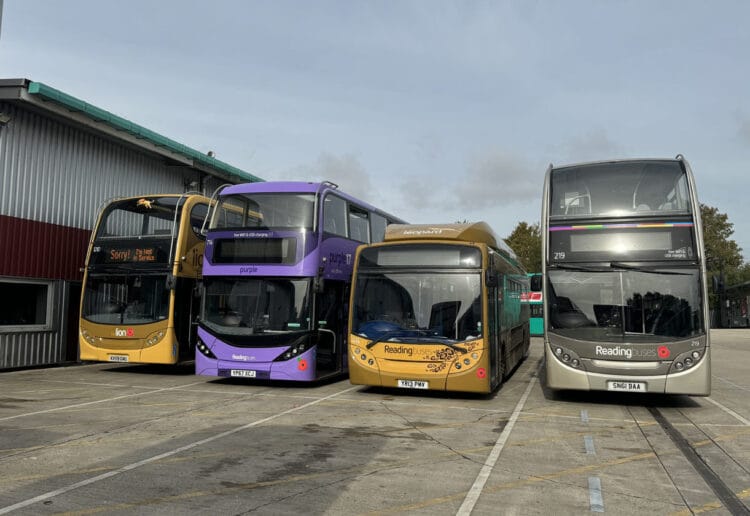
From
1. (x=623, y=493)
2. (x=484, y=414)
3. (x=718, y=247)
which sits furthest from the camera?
(x=718, y=247)

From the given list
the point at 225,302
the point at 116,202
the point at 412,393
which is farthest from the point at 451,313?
the point at 116,202

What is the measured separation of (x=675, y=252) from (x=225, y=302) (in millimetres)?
8433

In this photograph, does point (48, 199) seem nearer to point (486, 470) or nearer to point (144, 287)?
point (144, 287)

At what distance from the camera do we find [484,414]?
973cm

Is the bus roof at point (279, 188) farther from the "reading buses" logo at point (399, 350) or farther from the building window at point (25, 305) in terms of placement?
the building window at point (25, 305)

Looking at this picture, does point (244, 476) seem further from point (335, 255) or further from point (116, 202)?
point (116, 202)

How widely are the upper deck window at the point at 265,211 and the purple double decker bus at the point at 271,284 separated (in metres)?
0.02

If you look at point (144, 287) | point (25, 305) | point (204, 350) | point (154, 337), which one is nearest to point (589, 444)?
point (204, 350)

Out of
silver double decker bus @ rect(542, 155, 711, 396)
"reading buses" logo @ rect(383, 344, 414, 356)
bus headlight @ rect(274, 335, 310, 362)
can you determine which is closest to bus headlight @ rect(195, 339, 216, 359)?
bus headlight @ rect(274, 335, 310, 362)

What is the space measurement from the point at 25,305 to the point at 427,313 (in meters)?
11.5

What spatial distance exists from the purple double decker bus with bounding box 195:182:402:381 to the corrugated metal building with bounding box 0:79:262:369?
5269 millimetres

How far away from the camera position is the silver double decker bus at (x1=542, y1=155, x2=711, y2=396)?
9.91m

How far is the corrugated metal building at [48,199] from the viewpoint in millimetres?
14958

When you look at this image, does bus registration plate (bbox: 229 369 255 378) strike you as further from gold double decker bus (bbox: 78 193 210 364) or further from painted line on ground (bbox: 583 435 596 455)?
painted line on ground (bbox: 583 435 596 455)
